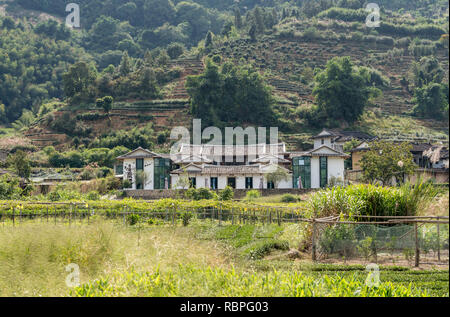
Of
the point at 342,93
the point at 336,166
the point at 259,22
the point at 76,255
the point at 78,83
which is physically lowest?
the point at 76,255

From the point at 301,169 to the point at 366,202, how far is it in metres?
29.9

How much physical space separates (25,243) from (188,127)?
53404 mm

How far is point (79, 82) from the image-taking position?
7000 cm

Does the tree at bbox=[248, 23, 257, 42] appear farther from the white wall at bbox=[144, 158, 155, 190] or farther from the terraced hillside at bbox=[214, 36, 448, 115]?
the white wall at bbox=[144, 158, 155, 190]

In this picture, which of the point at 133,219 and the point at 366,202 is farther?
the point at 133,219

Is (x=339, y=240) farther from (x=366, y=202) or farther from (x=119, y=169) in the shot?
(x=119, y=169)

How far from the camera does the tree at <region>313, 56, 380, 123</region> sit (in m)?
64.8

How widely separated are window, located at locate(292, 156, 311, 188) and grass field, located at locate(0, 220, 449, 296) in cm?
3032

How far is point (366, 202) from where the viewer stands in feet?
45.2

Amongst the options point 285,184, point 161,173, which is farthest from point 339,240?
point 161,173

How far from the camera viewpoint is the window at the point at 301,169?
43.4m

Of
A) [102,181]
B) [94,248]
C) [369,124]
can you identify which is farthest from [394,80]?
[94,248]

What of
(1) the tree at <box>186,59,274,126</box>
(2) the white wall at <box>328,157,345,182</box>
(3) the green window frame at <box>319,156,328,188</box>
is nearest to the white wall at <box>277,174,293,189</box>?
(3) the green window frame at <box>319,156,328,188</box>

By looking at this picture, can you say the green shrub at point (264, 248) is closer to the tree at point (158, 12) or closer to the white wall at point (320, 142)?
the white wall at point (320, 142)
